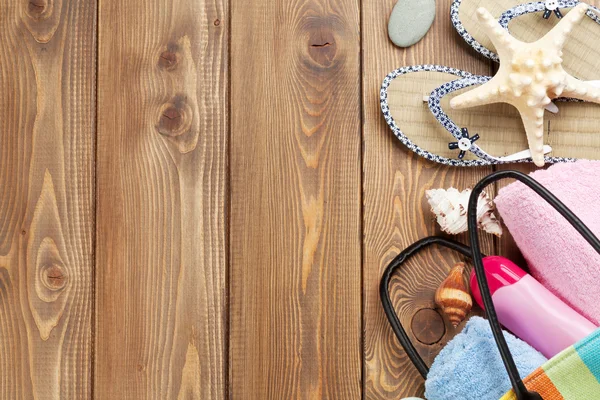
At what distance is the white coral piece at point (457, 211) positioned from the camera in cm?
66

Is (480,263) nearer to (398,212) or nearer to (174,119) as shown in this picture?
(398,212)

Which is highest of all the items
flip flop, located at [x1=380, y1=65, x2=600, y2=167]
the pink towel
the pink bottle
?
flip flop, located at [x1=380, y1=65, x2=600, y2=167]

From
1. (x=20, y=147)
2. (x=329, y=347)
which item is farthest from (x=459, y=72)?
(x=20, y=147)

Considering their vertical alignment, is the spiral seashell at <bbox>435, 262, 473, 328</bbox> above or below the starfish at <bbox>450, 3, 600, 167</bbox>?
below

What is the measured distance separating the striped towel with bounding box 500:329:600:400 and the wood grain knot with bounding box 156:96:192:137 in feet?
1.39

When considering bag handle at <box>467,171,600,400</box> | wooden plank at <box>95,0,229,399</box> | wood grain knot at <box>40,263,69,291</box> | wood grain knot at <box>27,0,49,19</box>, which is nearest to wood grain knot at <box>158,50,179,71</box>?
wooden plank at <box>95,0,229,399</box>

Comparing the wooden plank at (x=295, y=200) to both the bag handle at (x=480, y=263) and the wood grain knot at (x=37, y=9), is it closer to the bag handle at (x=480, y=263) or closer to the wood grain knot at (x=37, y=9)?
the bag handle at (x=480, y=263)

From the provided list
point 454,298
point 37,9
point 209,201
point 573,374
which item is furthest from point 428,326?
point 37,9

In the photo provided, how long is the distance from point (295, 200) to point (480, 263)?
0.68 ft

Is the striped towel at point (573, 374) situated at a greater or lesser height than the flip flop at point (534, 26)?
lesser

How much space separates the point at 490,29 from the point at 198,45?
1.02 feet

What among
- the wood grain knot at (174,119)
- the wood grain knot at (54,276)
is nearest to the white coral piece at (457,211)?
the wood grain knot at (174,119)

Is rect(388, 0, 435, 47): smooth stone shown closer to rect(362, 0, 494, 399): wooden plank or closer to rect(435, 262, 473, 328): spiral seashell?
rect(362, 0, 494, 399): wooden plank

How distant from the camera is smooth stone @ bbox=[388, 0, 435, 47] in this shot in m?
0.69
